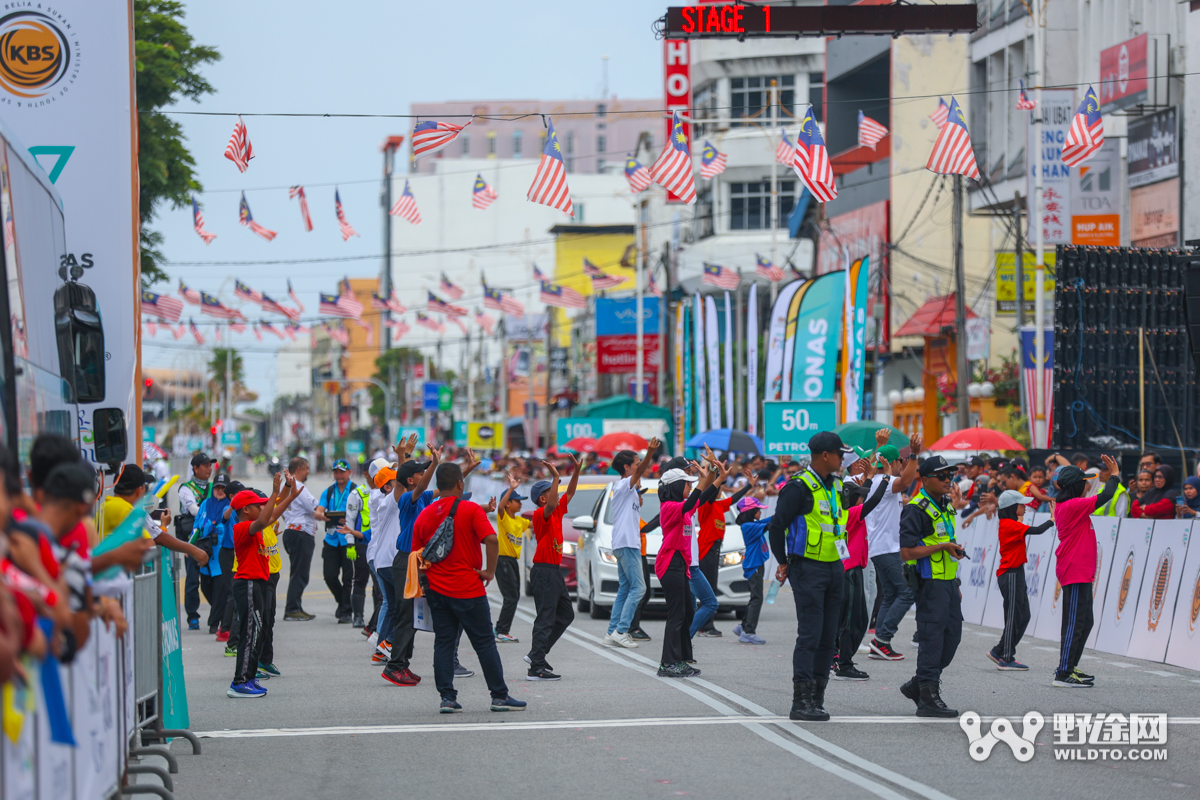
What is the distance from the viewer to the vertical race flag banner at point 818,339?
90.0ft

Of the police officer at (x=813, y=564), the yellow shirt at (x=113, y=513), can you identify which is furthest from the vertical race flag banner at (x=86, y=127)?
the police officer at (x=813, y=564)

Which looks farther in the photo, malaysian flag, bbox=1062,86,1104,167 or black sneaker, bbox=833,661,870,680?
malaysian flag, bbox=1062,86,1104,167

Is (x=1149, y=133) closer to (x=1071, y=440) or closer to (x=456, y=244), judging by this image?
(x=1071, y=440)

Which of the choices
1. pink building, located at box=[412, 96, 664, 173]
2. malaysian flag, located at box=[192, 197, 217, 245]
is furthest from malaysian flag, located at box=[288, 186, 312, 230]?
pink building, located at box=[412, 96, 664, 173]

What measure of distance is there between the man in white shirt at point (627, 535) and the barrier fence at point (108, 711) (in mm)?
4961

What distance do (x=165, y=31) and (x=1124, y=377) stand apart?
1858 centimetres

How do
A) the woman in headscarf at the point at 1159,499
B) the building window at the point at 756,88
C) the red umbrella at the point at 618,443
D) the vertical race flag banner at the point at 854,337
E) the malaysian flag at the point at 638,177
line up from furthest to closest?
the building window at the point at 756,88 < the red umbrella at the point at 618,443 < the vertical race flag banner at the point at 854,337 < the malaysian flag at the point at 638,177 < the woman in headscarf at the point at 1159,499

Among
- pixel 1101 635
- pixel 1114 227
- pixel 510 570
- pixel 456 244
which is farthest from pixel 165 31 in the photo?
pixel 456 244

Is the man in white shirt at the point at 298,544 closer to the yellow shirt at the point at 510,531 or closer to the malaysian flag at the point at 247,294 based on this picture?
the yellow shirt at the point at 510,531

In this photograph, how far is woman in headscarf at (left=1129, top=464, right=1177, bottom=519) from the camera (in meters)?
15.6

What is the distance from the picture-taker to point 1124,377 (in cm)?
2497

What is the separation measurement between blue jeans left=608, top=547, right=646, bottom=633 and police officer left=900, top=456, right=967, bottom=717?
3914 mm

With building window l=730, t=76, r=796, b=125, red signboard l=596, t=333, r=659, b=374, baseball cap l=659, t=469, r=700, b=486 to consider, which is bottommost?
baseball cap l=659, t=469, r=700, b=486

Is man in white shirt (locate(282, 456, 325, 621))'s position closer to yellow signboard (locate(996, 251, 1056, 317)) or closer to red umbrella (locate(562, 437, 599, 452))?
yellow signboard (locate(996, 251, 1056, 317))
